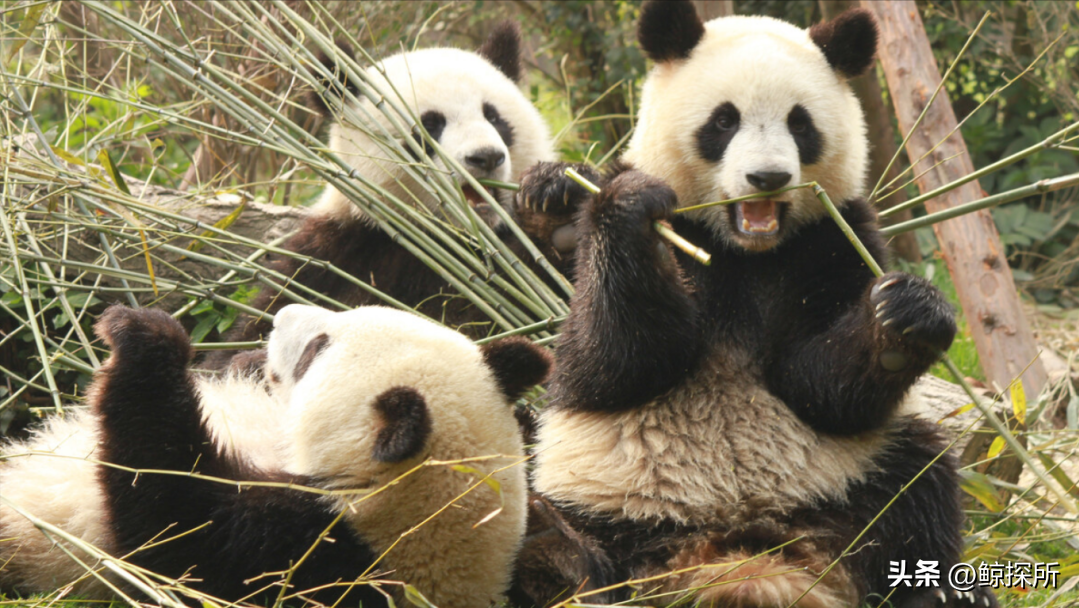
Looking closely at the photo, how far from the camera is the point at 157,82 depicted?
25.8 ft

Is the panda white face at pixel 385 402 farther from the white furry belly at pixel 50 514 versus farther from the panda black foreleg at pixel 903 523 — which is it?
the panda black foreleg at pixel 903 523

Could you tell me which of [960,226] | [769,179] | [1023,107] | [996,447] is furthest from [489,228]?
[1023,107]

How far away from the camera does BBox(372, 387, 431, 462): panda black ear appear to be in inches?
106

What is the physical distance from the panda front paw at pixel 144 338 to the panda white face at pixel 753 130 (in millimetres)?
1685

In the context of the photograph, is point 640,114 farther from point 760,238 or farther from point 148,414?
point 148,414

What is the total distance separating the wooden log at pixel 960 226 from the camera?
582 cm

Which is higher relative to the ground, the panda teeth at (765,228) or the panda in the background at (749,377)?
the panda teeth at (765,228)

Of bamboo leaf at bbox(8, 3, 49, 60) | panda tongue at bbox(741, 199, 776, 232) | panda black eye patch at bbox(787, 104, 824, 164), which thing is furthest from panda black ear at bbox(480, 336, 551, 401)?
bamboo leaf at bbox(8, 3, 49, 60)

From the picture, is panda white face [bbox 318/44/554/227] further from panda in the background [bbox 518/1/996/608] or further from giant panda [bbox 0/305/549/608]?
giant panda [bbox 0/305/549/608]

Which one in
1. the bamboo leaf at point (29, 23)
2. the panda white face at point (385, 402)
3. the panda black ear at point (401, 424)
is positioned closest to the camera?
the panda black ear at point (401, 424)

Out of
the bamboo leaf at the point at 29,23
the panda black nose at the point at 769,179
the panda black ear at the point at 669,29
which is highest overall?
the panda black ear at the point at 669,29

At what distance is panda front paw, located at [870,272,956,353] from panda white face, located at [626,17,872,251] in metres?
A: 0.48

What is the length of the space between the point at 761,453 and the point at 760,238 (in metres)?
0.69

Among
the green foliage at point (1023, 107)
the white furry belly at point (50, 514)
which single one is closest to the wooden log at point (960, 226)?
the green foliage at point (1023, 107)
